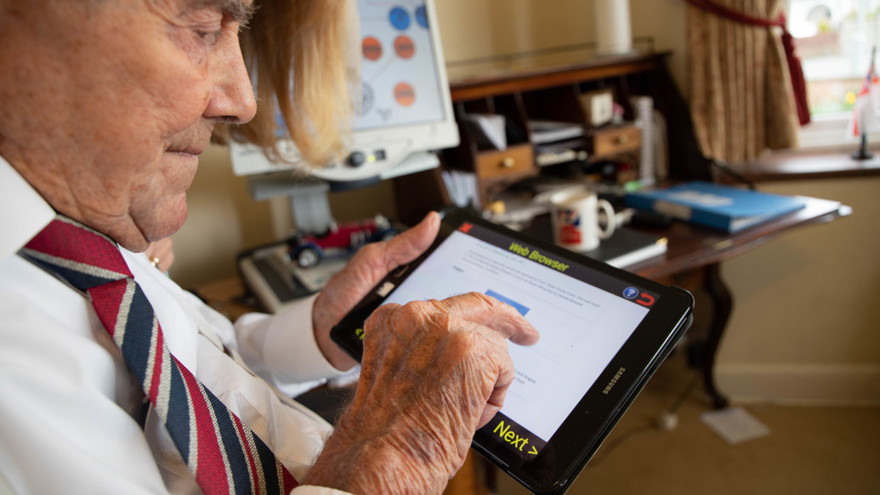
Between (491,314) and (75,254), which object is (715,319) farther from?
(75,254)

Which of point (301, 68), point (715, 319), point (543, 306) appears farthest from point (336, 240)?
point (715, 319)

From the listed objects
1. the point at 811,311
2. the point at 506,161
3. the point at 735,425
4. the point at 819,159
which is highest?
the point at 506,161

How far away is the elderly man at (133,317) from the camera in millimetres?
388

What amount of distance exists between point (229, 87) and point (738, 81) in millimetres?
1698

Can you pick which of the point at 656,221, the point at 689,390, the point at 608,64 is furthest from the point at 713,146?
the point at 689,390

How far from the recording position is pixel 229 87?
20.9 inches

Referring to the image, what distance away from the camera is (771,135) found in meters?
1.77

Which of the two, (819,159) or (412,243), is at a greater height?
(412,243)

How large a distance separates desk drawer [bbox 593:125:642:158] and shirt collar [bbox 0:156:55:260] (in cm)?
147

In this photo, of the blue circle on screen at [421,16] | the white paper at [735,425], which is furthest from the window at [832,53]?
the blue circle on screen at [421,16]

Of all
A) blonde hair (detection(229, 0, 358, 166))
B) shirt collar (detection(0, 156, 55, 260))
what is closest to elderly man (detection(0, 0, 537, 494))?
shirt collar (detection(0, 156, 55, 260))

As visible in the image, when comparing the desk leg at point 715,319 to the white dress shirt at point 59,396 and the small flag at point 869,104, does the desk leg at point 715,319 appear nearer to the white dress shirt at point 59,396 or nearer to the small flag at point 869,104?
the small flag at point 869,104

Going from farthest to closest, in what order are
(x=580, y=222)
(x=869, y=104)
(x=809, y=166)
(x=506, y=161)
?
(x=809, y=166) < (x=869, y=104) < (x=506, y=161) < (x=580, y=222)

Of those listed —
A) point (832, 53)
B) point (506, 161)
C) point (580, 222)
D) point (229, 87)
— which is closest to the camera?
point (229, 87)
